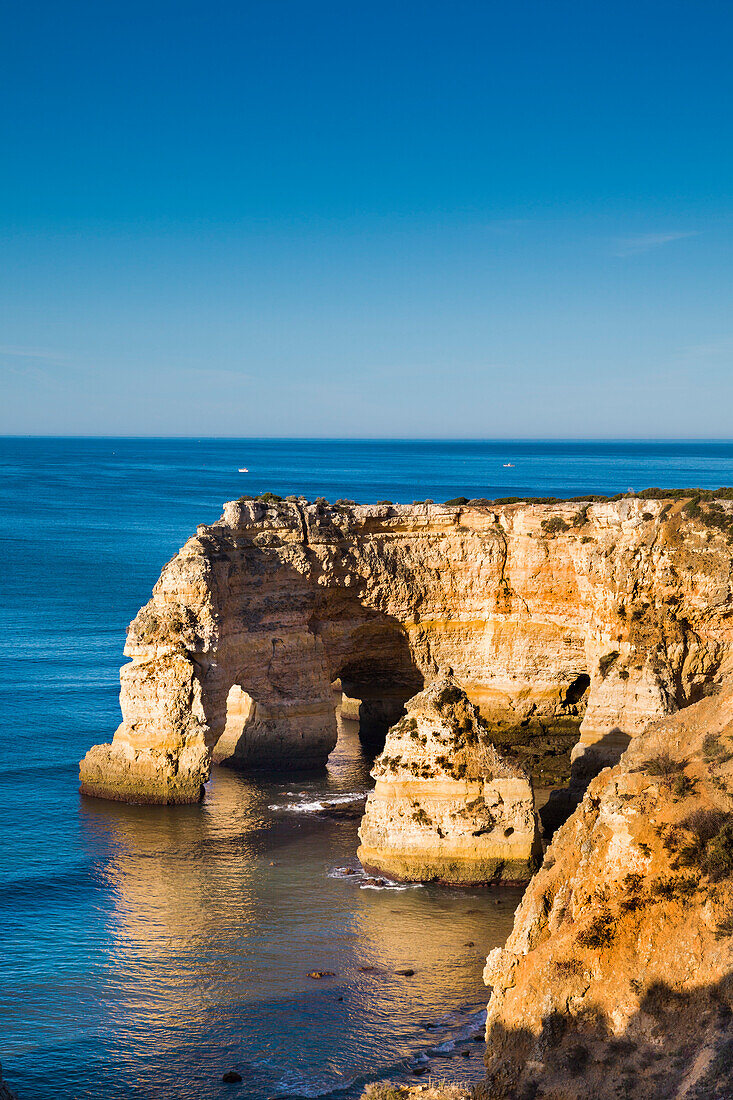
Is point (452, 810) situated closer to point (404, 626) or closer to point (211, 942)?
point (211, 942)

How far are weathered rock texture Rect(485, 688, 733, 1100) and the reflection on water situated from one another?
655 cm

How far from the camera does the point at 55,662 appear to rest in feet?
242

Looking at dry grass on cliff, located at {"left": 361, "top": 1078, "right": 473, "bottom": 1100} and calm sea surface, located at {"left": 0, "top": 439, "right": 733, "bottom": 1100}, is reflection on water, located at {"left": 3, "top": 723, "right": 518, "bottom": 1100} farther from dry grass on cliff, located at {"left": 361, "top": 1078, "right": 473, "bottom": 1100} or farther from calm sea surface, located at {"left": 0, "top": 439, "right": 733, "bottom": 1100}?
dry grass on cliff, located at {"left": 361, "top": 1078, "right": 473, "bottom": 1100}

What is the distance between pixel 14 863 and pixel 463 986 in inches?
758

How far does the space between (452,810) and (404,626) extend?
17.8 metres

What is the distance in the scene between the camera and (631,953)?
20078mm

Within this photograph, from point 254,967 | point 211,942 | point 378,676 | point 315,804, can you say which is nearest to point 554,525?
point 378,676

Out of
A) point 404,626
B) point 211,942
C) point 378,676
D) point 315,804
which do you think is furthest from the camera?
point 378,676

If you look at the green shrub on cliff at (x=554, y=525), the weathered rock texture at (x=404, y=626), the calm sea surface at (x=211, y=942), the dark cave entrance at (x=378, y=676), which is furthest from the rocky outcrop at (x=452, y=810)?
the dark cave entrance at (x=378, y=676)

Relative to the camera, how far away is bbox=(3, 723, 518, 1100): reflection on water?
89.0ft

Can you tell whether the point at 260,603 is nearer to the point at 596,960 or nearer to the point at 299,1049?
the point at 299,1049

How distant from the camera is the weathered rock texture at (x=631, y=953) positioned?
18.8 m

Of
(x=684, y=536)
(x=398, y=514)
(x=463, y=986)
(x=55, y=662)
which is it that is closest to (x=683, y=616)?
(x=684, y=536)

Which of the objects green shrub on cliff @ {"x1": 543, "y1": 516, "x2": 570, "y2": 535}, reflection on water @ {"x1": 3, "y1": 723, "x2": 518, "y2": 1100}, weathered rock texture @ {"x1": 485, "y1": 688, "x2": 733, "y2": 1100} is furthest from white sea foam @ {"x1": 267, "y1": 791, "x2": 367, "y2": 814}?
weathered rock texture @ {"x1": 485, "y1": 688, "x2": 733, "y2": 1100}
